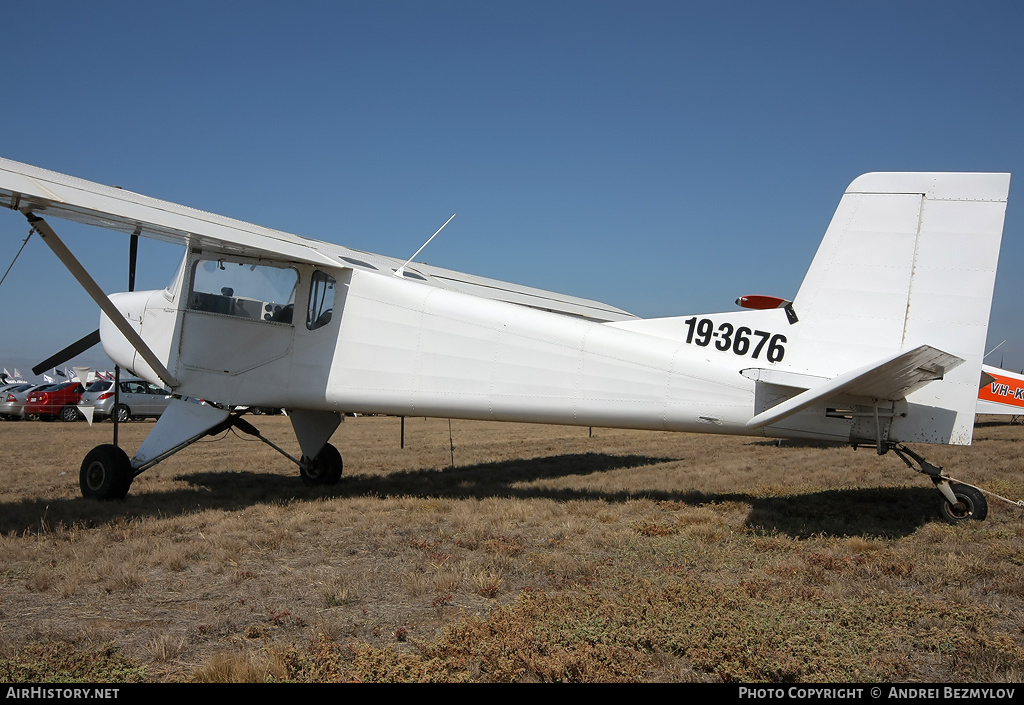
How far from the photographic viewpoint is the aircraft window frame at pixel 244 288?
8516 mm

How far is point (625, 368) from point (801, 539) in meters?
2.39

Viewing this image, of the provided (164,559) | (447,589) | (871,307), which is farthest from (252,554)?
(871,307)

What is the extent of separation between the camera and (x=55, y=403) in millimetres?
26656

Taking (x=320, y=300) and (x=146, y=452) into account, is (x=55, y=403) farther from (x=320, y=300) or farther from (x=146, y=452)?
(x=320, y=300)

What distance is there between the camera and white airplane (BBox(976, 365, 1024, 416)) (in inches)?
872

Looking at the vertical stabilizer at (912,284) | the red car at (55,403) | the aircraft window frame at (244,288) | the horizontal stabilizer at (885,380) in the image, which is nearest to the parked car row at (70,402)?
the red car at (55,403)

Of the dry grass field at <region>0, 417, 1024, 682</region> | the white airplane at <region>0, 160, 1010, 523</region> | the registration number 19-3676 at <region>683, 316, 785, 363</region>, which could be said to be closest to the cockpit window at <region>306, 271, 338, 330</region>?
the white airplane at <region>0, 160, 1010, 523</region>

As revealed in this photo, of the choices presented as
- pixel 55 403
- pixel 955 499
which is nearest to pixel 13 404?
pixel 55 403

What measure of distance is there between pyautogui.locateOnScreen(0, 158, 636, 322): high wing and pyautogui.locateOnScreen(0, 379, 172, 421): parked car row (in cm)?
2098

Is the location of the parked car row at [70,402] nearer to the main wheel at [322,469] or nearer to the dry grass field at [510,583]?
the dry grass field at [510,583]

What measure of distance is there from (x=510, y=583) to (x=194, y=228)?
213 inches

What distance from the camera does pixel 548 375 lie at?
744cm

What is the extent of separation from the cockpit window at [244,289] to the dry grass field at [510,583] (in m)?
2.47
